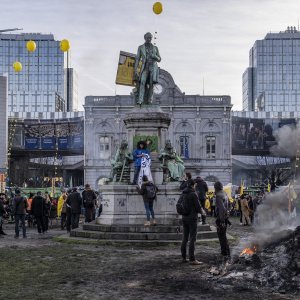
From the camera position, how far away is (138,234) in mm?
15836

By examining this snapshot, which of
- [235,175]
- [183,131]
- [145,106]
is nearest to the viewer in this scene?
[145,106]

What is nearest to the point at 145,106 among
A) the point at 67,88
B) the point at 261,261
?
the point at 261,261

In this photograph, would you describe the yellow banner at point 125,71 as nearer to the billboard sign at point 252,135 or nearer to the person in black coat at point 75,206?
the person in black coat at point 75,206

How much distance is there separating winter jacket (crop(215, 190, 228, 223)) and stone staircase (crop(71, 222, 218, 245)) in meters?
3.12

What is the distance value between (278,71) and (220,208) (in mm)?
135208

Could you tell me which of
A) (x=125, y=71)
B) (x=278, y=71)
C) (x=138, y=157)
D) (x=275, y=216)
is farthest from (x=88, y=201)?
(x=278, y=71)

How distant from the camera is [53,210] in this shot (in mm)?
29422

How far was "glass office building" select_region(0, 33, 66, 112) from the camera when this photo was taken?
14688cm

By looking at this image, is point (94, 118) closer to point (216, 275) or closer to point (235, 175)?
point (235, 175)

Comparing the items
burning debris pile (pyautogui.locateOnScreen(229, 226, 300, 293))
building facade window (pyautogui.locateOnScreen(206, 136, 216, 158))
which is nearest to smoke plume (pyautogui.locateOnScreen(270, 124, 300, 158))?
burning debris pile (pyautogui.locateOnScreen(229, 226, 300, 293))

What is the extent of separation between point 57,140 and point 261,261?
62.4 metres

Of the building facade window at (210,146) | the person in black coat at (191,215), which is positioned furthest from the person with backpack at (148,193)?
the building facade window at (210,146)

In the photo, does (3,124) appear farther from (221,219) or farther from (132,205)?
(221,219)

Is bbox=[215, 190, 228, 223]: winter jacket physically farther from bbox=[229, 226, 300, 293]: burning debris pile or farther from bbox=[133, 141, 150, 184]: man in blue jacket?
bbox=[133, 141, 150, 184]: man in blue jacket
